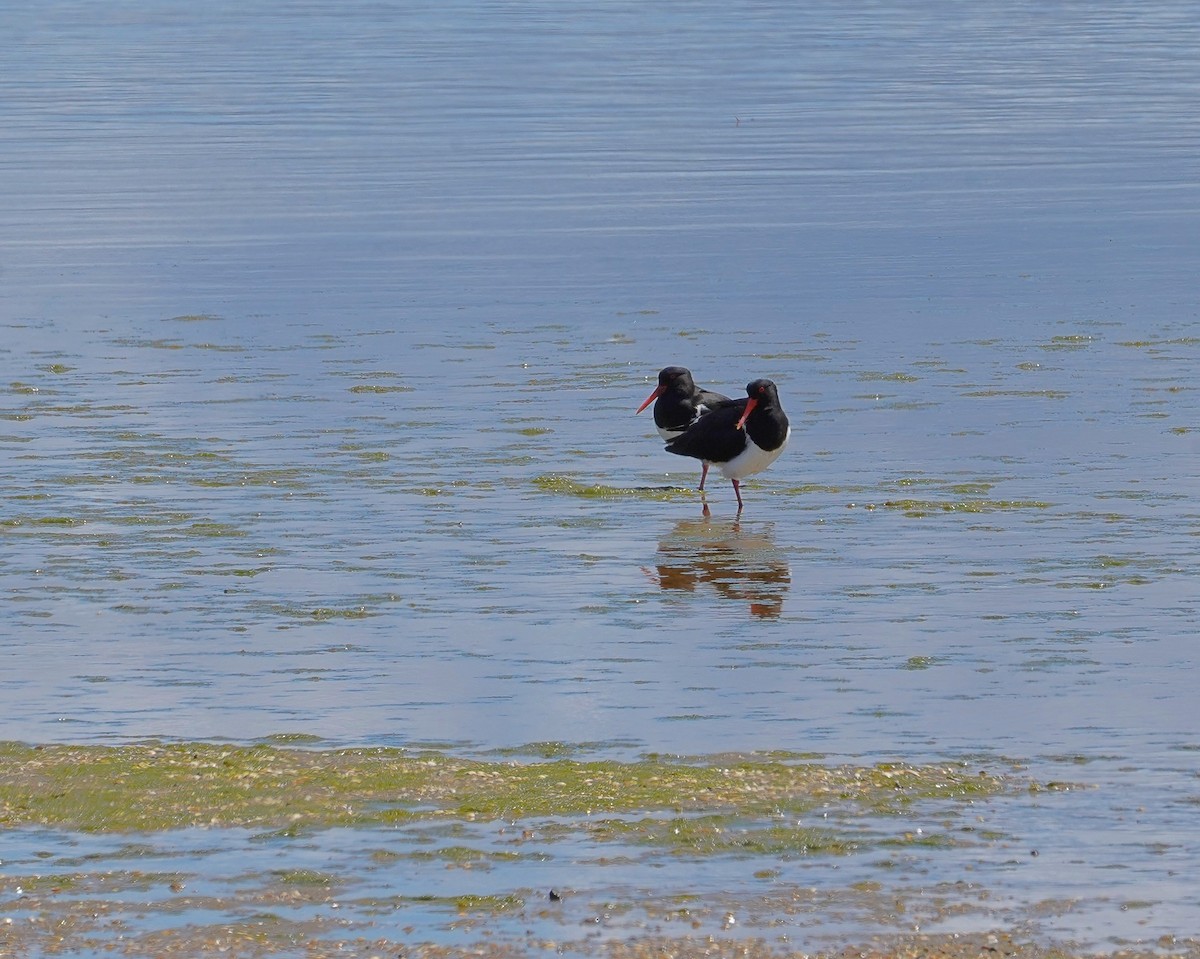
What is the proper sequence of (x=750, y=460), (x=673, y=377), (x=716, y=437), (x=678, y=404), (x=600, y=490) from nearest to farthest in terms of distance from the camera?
1. (x=750, y=460)
2. (x=716, y=437)
3. (x=600, y=490)
4. (x=678, y=404)
5. (x=673, y=377)

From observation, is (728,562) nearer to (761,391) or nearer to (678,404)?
(761,391)

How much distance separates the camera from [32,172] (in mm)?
33125

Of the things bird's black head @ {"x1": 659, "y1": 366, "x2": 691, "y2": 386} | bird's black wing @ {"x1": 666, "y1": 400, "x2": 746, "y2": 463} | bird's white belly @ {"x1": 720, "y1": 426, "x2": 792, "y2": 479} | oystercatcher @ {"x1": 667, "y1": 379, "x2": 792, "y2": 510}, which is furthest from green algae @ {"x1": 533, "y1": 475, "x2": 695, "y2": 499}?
bird's black head @ {"x1": 659, "y1": 366, "x2": 691, "y2": 386}

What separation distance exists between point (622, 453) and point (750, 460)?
174cm

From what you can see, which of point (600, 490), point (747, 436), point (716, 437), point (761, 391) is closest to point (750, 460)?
point (747, 436)

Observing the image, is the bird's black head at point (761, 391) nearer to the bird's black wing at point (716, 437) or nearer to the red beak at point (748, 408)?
the red beak at point (748, 408)

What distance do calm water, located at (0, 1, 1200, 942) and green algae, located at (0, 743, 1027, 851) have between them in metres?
0.33

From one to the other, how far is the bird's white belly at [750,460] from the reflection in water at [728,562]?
344 mm

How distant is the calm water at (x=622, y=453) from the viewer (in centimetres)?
918

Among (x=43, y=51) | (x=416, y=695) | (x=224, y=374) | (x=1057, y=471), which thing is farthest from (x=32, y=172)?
(x=43, y=51)

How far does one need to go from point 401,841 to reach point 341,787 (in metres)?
0.65

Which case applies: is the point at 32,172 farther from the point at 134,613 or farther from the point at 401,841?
the point at 401,841

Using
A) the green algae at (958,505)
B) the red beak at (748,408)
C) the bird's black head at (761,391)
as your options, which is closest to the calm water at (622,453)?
the green algae at (958,505)

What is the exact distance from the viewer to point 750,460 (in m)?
13.4
